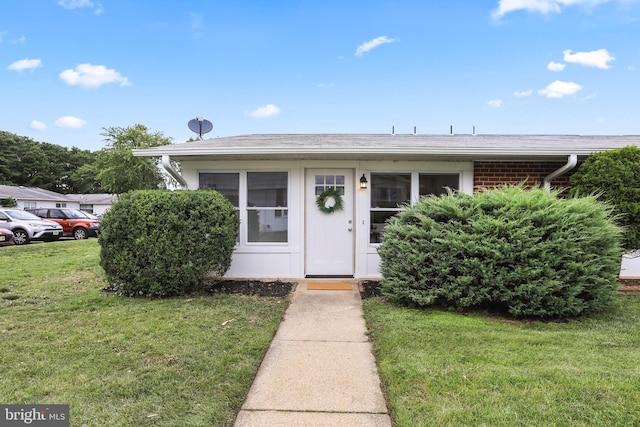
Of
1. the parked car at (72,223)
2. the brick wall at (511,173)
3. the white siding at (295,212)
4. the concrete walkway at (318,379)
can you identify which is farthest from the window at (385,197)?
the parked car at (72,223)

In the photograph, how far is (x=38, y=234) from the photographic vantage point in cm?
1334

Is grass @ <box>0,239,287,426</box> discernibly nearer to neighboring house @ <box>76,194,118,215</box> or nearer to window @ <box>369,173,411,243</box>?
window @ <box>369,173,411,243</box>

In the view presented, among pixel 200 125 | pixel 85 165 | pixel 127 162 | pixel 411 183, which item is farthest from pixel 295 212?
pixel 85 165

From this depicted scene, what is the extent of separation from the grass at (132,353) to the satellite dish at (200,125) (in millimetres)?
4187

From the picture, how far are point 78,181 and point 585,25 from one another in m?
59.8

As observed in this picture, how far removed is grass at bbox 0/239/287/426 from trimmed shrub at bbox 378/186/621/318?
193 centimetres

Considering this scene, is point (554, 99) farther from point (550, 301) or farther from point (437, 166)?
point (550, 301)

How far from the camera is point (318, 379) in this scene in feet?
8.70

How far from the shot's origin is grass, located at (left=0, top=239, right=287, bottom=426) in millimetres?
2219

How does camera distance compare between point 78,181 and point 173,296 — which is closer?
point 173,296

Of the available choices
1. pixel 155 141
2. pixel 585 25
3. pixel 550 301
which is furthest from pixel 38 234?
pixel 585 25

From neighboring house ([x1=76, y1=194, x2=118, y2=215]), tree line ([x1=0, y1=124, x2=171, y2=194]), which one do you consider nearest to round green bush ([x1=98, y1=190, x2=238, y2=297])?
tree line ([x1=0, y1=124, x2=171, y2=194])

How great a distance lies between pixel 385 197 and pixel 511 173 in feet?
7.53

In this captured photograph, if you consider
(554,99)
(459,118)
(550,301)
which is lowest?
(550,301)
